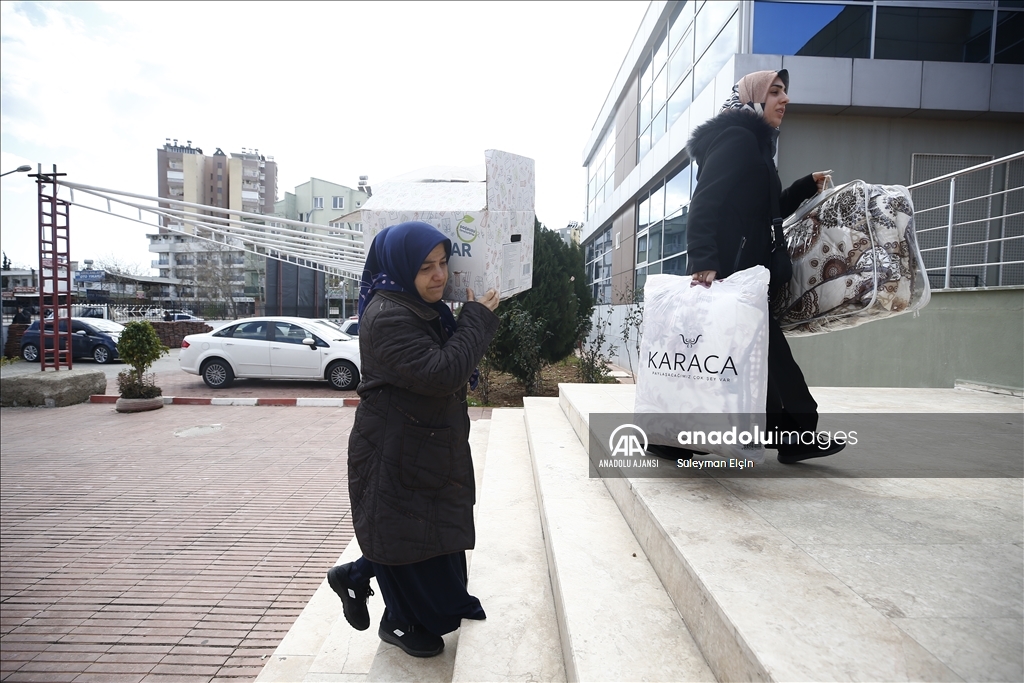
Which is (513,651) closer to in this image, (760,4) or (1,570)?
(1,570)

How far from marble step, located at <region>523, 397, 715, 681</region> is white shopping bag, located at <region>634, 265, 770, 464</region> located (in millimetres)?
534

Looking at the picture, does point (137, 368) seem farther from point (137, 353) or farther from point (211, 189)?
point (211, 189)

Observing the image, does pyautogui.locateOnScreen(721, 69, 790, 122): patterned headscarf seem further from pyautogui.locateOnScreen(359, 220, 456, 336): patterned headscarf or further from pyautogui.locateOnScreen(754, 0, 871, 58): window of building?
pyautogui.locateOnScreen(754, 0, 871, 58): window of building

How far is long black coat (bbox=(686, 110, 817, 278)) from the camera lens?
247 centimetres

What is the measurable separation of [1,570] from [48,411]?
7.77 metres

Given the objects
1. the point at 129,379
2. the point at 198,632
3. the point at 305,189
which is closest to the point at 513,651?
the point at 198,632

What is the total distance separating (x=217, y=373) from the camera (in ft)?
40.1

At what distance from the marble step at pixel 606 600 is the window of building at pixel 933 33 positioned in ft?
32.3

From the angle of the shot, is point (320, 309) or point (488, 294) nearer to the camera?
point (488, 294)

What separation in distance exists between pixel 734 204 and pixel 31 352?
2421cm

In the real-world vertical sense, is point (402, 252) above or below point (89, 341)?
above

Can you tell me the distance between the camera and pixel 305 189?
6575cm

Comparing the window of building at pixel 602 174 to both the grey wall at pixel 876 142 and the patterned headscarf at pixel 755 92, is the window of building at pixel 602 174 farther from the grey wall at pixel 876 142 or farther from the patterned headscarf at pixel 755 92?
the patterned headscarf at pixel 755 92

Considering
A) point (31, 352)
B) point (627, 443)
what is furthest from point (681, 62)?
point (31, 352)
